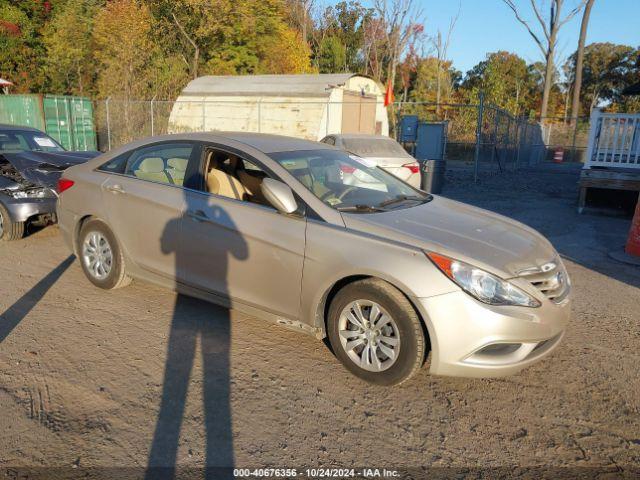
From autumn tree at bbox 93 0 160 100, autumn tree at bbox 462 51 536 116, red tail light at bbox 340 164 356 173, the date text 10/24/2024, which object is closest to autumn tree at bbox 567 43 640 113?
autumn tree at bbox 462 51 536 116

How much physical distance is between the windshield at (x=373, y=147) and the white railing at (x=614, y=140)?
4316 millimetres

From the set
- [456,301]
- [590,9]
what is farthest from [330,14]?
[456,301]

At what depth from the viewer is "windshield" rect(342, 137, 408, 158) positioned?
1039 cm

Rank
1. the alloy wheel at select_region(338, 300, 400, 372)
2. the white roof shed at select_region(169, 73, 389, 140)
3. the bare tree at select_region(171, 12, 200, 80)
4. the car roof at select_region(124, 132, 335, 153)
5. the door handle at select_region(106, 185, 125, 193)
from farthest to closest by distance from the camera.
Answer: the bare tree at select_region(171, 12, 200, 80), the white roof shed at select_region(169, 73, 389, 140), the door handle at select_region(106, 185, 125, 193), the car roof at select_region(124, 132, 335, 153), the alloy wheel at select_region(338, 300, 400, 372)

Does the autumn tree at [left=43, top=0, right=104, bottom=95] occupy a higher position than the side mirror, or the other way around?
the autumn tree at [left=43, top=0, right=104, bottom=95]

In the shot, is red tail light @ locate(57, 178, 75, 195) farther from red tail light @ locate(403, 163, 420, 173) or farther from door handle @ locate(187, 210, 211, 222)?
red tail light @ locate(403, 163, 420, 173)

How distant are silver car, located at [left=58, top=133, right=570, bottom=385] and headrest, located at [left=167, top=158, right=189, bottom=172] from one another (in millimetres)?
13

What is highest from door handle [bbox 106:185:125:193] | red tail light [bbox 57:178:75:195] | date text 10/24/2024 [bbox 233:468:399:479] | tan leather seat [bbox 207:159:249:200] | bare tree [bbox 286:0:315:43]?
bare tree [bbox 286:0:315:43]

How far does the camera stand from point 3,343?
157 inches

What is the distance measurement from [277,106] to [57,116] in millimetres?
8428

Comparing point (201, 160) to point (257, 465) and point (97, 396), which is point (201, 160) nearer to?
point (97, 396)

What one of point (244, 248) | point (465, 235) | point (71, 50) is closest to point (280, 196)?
point (244, 248)

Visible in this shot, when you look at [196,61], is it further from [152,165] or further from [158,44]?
[152,165]

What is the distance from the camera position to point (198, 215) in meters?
4.17
